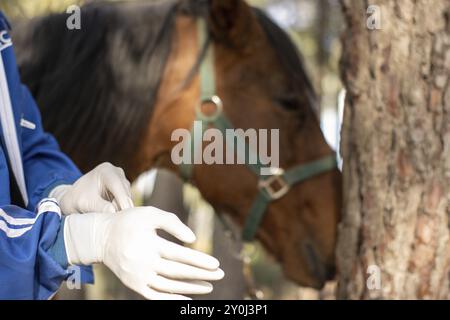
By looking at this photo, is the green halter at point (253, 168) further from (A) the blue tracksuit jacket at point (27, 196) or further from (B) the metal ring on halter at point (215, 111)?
(A) the blue tracksuit jacket at point (27, 196)

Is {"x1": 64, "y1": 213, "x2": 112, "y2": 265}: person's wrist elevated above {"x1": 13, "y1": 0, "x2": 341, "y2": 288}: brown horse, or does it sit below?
below

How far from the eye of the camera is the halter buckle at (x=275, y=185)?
2422 millimetres

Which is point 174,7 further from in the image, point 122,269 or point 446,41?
point 122,269

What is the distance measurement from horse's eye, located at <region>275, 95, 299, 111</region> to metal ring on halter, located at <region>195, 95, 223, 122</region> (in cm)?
23

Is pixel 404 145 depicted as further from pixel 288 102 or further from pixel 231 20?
pixel 231 20

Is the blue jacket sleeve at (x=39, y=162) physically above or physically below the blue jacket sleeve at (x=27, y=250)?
above

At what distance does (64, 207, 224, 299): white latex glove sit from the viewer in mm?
1085

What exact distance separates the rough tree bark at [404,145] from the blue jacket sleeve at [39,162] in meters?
0.85

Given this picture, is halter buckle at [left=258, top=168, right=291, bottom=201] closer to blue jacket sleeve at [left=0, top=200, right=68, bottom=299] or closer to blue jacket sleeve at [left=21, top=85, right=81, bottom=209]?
blue jacket sleeve at [left=21, top=85, right=81, bottom=209]

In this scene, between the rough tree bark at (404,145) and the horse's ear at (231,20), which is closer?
the rough tree bark at (404,145)

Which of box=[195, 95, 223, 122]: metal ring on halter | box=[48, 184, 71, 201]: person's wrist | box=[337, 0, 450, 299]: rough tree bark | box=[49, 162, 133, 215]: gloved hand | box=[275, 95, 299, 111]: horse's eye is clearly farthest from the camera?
box=[275, 95, 299, 111]: horse's eye

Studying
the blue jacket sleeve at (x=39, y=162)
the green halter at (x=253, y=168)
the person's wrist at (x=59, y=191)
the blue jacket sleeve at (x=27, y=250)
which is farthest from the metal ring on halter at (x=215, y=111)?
the blue jacket sleeve at (x=27, y=250)

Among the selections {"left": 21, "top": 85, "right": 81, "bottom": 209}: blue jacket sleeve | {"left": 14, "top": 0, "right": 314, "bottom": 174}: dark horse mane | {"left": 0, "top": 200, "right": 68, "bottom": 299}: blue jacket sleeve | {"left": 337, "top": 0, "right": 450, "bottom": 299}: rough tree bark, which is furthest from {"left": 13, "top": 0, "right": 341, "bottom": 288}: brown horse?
{"left": 0, "top": 200, "right": 68, "bottom": 299}: blue jacket sleeve

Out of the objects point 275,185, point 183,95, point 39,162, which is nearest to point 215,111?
point 183,95
